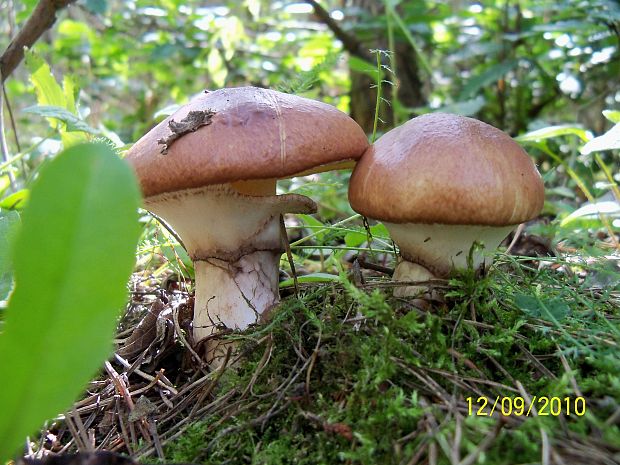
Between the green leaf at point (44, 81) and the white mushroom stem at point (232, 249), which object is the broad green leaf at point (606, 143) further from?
the green leaf at point (44, 81)

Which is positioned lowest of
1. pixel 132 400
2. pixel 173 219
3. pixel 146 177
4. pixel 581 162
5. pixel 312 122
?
pixel 581 162

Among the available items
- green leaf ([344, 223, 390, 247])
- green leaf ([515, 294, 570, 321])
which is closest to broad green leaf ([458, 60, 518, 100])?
green leaf ([344, 223, 390, 247])

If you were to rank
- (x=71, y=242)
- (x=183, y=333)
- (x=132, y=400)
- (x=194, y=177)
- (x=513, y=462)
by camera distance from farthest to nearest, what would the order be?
(x=183, y=333) → (x=132, y=400) → (x=194, y=177) → (x=513, y=462) → (x=71, y=242)

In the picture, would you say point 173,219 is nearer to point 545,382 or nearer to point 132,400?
point 132,400

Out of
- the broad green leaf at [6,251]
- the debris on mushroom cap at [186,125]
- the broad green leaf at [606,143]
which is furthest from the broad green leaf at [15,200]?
the broad green leaf at [606,143]

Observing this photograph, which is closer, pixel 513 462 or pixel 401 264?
pixel 513 462

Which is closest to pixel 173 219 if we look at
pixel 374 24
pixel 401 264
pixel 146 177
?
pixel 146 177

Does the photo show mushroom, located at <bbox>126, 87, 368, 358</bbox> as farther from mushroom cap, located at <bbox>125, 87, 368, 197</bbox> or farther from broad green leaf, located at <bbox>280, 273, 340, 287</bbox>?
broad green leaf, located at <bbox>280, 273, 340, 287</bbox>
